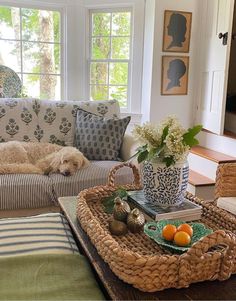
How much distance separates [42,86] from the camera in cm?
420

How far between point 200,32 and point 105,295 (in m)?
3.39

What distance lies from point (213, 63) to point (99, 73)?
1366 millimetres

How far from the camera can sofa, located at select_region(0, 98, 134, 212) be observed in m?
2.38

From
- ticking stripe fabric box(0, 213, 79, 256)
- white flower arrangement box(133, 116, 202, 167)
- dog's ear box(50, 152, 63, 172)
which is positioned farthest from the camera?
dog's ear box(50, 152, 63, 172)

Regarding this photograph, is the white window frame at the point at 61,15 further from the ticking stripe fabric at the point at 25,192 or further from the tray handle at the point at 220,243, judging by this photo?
the tray handle at the point at 220,243

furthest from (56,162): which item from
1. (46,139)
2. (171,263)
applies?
(171,263)

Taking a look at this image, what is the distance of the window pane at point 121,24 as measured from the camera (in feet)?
13.3

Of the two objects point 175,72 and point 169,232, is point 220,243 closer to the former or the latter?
point 169,232

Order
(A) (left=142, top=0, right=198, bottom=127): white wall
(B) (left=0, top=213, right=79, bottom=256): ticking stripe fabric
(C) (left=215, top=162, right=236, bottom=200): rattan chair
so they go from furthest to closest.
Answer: (A) (left=142, top=0, right=198, bottom=127): white wall → (C) (left=215, top=162, right=236, bottom=200): rattan chair → (B) (left=0, top=213, right=79, bottom=256): ticking stripe fabric

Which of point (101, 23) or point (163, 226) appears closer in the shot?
point (163, 226)

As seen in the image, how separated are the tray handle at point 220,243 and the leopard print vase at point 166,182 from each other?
1.63 feet

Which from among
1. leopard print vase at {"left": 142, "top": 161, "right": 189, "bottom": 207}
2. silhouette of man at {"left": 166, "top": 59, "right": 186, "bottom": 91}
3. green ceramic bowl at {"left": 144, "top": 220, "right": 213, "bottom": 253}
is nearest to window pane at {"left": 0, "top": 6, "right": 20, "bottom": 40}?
silhouette of man at {"left": 166, "top": 59, "right": 186, "bottom": 91}

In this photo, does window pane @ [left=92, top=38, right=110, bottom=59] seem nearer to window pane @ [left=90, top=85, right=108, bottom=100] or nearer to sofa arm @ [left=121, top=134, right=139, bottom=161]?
window pane @ [left=90, top=85, right=108, bottom=100]

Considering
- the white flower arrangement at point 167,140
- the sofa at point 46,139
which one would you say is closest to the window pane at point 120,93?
the sofa at point 46,139
